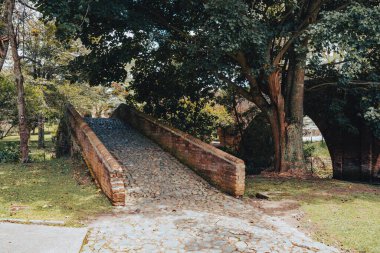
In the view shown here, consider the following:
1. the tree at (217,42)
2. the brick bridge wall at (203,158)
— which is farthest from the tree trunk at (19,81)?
the brick bridge wall at (203,158)

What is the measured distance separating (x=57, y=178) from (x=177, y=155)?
363 cm

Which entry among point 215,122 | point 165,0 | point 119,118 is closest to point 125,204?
point 165,0

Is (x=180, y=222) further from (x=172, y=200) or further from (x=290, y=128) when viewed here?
(x=290, y=128)

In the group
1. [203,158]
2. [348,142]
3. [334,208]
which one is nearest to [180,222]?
[203,158]

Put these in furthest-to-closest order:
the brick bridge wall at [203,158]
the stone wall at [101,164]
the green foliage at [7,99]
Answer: the green foliage at [7,99]
the brick bridge wall at [203,158]
the stone wall at [101,164]

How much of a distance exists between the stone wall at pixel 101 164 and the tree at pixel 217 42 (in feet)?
9.69

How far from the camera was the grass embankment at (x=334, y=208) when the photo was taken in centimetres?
653

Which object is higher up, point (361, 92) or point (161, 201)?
point (361, 92)

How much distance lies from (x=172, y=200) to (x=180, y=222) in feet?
5.30

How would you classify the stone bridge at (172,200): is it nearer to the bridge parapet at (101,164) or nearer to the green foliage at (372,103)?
the bridge parapet at (101,164)

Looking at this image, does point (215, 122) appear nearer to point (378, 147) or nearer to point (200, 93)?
point (200, 93)

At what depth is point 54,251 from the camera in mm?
4930

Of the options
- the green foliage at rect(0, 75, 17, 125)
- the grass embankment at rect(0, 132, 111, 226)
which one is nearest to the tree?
the grass embankment at rect(0, 132, 111, 226)

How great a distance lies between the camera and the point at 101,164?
28.7ft
